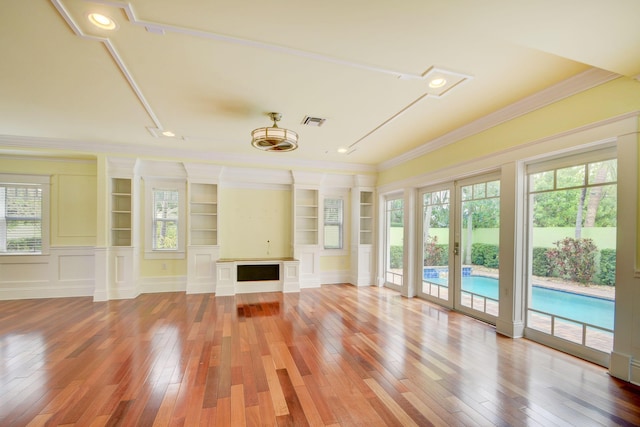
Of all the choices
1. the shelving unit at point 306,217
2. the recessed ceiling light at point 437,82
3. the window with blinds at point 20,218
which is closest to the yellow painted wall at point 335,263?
the shelving unit at point 306,217

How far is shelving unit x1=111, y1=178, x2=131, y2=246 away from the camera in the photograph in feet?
17.7

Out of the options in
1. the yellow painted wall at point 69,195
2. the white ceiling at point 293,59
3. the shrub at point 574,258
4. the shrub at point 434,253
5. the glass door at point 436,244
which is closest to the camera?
the white ceiling at point 293,59

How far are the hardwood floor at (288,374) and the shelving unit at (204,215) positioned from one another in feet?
6.41

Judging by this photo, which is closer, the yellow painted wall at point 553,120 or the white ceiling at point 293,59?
the white ceiling at point 293,59

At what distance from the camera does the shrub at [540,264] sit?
327 centimetres

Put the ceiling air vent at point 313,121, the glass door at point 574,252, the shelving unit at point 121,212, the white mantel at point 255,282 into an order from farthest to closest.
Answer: the white mantel at point 255,282 < the shelving unit at point 121,212 < the ceiling air vent at point 313,121 < the glass door at point 574,252

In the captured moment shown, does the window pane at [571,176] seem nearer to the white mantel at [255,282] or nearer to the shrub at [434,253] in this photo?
the shrub at [434,253]

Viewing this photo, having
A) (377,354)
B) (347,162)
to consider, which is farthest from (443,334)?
(347,162)

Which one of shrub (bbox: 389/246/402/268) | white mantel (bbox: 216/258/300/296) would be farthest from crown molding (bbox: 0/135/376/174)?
white mantel (bbox: 216/258/300/296)

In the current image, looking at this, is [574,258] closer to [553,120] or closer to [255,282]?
[553,120]

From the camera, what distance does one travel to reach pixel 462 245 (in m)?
4.42

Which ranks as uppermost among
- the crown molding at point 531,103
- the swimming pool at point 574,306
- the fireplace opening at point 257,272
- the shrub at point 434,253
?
the crown molding at point 531,103

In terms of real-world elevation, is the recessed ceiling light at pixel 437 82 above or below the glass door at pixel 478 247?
above

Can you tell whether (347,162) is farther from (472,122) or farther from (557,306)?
(557,306)
